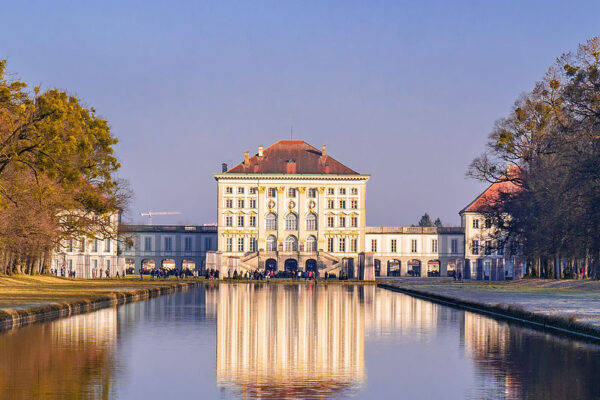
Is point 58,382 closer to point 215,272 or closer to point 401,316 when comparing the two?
point 401,316

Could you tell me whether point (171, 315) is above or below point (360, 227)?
below

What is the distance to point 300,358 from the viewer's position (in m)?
16.3

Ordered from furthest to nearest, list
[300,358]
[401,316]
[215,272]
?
[215,272] < [401,316] < [300,358]

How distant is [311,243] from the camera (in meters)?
125

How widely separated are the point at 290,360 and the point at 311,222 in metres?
109

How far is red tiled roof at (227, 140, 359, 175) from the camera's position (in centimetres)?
12575

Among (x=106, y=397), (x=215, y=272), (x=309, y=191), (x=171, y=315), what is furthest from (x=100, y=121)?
(x=309, y=191)

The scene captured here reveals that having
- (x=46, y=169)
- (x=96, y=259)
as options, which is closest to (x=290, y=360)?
(x=46, y=169)

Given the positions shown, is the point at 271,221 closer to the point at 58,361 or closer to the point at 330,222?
the point at 330,222

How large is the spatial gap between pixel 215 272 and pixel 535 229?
3929cm

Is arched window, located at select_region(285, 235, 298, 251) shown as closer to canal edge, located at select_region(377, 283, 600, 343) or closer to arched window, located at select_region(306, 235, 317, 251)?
arched window, located at select_region(306, 235, 317, 251)

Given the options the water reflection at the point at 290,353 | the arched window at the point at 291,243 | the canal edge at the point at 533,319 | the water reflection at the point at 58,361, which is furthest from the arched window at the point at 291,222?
the water reflection at the point at 58,361

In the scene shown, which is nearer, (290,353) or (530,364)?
(530,364)

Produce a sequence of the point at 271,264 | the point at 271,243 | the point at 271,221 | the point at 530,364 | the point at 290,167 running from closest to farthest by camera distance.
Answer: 1. the point at 530,364
2. the point at 271,264
3. the point at 271,243
4. the point at 271,221
5. the point at 290,167
